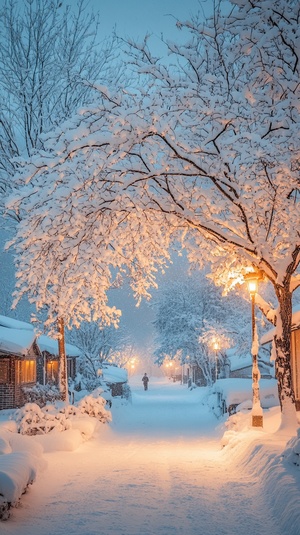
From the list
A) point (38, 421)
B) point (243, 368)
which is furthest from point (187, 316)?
point (38, 421)

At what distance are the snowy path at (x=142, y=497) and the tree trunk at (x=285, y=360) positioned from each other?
182cm

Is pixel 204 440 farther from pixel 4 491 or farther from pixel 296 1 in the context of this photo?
pixel 296 1

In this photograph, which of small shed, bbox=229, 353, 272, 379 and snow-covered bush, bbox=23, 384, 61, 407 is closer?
snow-covered bush, bbox=23, 384, 61, 407

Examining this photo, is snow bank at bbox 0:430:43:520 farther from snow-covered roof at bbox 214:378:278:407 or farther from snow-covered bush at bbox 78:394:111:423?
snow-covered roof at bbox 214:378:278:407

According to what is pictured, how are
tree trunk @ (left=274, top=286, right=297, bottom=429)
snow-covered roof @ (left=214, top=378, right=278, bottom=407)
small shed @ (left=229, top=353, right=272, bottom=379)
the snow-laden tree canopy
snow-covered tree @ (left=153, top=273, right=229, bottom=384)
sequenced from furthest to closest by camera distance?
snow-covered tree @ (left=153, top=273, right=229, bottom=384), small shed @ (left=229, top=353, right=272, bottom=379), snow-covered roof @ (left=214, top=378, right=278, bottom=407), tree trunk @ (left=274, top=286, right=297, bottom=429), the snow-laden tree canopy

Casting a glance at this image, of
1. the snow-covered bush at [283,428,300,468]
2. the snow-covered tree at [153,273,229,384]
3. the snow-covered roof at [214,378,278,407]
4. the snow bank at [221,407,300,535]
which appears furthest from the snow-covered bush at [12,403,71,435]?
the snow-covered tree at [153,273,229,384]

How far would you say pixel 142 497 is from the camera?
771cm

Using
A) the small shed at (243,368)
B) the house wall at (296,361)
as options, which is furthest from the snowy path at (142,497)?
the small shed at (243,368)

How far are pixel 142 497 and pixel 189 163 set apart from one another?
7049 millimetres

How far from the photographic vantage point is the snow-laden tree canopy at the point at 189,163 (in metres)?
9.50

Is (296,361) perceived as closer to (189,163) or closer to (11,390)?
(189,163)

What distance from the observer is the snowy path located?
616cm

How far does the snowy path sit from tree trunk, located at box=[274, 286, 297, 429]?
1.82 metres

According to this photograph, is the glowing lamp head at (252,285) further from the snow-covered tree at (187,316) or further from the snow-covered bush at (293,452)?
the snow-covered tree at (187,316)
